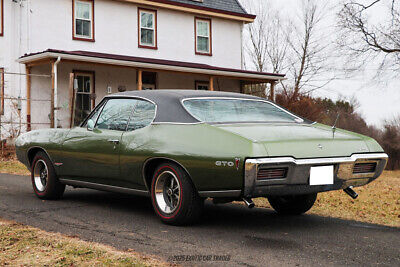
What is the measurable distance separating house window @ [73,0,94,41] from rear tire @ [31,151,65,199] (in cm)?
1278

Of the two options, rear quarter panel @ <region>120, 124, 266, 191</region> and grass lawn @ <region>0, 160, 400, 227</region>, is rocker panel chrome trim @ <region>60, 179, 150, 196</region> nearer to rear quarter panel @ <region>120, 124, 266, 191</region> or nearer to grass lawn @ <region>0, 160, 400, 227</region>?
rear quarter panel @ <region>120, 124, 266, 191</region>

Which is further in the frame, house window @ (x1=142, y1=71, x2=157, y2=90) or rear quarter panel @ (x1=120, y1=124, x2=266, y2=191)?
house window @ (x1=142, y1=71, x2=157, y2=90)

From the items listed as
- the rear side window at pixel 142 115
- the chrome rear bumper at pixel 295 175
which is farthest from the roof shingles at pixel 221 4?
the chrome rear bumper at pixel 295 175

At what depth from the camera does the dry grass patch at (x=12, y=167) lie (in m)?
11.8

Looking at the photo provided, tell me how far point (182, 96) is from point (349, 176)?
1.94 m

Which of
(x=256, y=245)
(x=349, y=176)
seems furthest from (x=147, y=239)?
(x=349, y=176)

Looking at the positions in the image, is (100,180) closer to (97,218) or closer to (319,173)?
(97,218)

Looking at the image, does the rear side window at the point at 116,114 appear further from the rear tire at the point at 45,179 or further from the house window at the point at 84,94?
the house window at the point at 84,94

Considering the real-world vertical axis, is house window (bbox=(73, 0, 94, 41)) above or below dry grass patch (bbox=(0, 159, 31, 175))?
above

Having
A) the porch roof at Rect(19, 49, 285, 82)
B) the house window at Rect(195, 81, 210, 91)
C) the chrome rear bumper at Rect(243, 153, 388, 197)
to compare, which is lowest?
the chrome rear bumper at Rect(243, 153, 388, 197)

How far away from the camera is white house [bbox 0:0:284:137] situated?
1742cm

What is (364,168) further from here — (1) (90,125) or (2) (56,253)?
(1) (90,125)

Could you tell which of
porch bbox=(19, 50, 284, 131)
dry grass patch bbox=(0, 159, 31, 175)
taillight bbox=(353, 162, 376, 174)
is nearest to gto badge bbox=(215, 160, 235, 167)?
taillight bbox=(353, 162, 376, 174)

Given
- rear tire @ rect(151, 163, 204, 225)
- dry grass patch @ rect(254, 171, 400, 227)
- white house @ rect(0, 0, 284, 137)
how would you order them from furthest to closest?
white house @ rect(0, 0, 284, 137), dry grass patch @ rect(254, 171, 400, 227), rear tire @ rect(151, 163, 204, 225)
